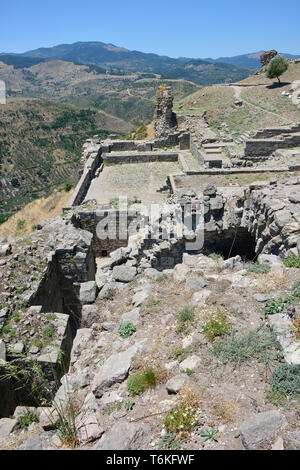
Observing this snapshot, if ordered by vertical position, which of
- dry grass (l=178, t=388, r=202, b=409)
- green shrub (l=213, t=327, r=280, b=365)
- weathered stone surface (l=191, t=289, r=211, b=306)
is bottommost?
dry grass (l=178, t=388, r=202, b=409)

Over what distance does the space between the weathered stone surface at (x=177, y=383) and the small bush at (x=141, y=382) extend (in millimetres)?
239

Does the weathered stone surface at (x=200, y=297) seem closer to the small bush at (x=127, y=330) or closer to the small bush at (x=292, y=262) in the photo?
the small bush at (x=127, y=330)

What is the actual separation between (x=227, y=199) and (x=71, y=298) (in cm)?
Result: 600

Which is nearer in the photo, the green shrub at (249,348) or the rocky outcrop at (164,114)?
the green shrub at (249,348)

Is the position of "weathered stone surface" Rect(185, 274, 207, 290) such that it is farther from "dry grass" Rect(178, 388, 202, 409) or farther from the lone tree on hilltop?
the lone tree on hilltop

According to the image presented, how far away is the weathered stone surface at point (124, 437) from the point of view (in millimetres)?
3127

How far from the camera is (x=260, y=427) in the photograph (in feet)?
9.93

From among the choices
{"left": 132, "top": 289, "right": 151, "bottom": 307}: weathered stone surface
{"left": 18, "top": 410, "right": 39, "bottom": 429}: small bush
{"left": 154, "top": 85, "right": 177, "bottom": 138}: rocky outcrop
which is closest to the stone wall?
{"left": 154, "top": 85, "right": 177, "bottom": 138}: rocky outcrop

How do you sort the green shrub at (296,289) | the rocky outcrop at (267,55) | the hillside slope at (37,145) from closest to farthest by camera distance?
the green shrub at (296,289)
the rocky outcrop at (267,55)
the hillside slope at (37,145)

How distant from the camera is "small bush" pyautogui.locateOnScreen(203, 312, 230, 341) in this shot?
4.57 meters

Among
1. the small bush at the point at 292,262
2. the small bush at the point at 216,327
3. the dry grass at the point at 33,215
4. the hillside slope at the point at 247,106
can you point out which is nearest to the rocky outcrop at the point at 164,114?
the hillside slope at the point at 247,106

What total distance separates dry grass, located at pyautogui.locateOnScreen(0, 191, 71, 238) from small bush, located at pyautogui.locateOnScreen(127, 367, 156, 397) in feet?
43.9

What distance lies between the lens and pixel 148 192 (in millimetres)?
14750

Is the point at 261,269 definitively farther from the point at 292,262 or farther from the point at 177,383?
the point at 177,383
